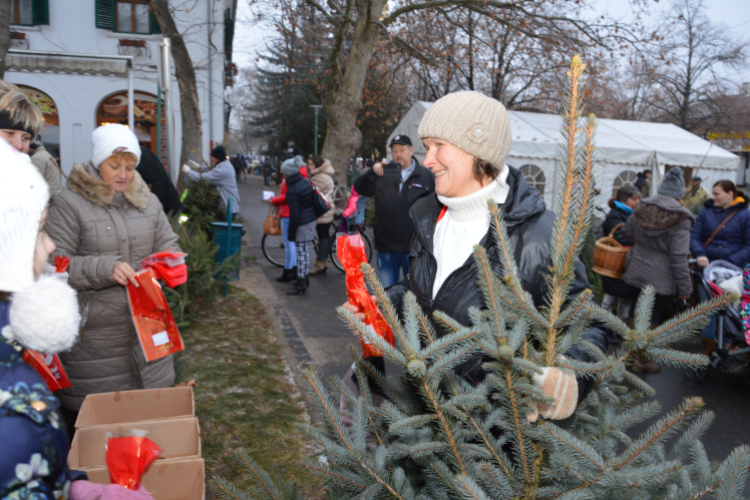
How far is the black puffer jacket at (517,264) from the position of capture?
5.19 ft

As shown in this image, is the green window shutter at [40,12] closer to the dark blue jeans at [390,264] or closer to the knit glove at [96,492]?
the dark blue jeans at [390,264]

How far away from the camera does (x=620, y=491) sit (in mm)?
1068

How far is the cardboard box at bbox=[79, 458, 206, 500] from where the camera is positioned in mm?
1979

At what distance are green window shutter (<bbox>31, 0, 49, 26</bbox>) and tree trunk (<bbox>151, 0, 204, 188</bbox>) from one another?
9228 mm

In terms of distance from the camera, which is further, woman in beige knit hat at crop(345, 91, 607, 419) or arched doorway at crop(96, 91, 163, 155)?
arched doorway at crop(96, 91, 163, 155)

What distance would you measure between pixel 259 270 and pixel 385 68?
1273 cm

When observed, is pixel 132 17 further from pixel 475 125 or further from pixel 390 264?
pixel 475 125

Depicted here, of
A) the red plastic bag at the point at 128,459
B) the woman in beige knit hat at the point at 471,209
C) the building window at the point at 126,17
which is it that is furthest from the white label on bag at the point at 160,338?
the building window at the point at 126,17

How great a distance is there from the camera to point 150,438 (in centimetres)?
217

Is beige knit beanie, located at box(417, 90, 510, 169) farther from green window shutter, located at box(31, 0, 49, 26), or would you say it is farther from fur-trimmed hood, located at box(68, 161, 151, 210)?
green window shutter, located at box(31, 0, 49, 26)

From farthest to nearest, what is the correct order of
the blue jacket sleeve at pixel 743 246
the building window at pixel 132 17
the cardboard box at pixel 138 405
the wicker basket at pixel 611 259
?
the building window at pixel 132 17, the wicker basket at pixel 611 259, the blue jacket sleeve at pixel 743 246, the cardboard box at pixel 138 405

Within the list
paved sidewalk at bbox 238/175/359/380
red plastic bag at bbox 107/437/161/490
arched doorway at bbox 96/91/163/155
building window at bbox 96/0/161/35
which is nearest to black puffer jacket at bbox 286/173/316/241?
paved sidewalk at bbox 238/175/359/380

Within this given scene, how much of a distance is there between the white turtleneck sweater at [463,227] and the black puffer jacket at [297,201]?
18.8 feet

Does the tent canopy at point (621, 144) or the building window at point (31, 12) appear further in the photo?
the building window at point (31, 12)
